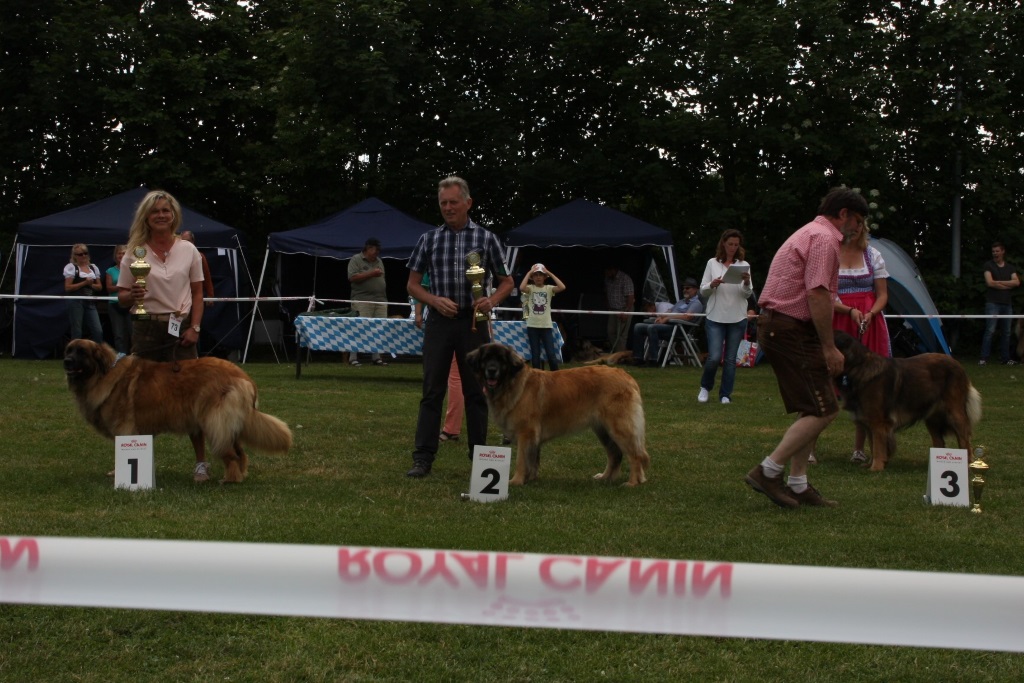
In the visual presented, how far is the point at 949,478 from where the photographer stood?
5691 mm

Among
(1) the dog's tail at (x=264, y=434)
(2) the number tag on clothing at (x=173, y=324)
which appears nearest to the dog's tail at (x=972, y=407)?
(1) the dog's tail at (x=264, y=434)

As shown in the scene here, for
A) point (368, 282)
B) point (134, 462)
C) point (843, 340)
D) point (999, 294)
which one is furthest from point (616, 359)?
point (134, 462)

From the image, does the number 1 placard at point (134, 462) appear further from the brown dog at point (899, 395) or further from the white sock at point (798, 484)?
the brown dog at point (899, 395)

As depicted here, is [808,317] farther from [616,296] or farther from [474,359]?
[616,296]

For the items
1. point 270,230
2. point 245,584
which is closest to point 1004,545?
point 245,584

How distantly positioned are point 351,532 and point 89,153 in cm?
1803

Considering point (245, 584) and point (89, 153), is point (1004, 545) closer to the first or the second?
point (245, 584)

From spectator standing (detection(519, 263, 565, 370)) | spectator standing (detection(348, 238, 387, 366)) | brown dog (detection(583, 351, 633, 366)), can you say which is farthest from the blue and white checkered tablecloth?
brown dog (detection(583, 351, 633, 366))

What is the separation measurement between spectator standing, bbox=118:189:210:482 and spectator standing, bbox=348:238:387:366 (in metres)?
8.85

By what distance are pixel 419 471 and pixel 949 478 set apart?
2.99 m

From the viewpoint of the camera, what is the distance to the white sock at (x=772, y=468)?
5.60 meters

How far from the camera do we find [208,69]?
2039 centimetres

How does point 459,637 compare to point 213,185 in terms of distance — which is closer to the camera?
point 459,637

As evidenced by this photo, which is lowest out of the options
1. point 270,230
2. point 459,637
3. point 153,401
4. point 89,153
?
point 459,637
